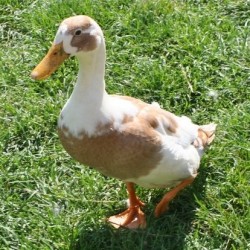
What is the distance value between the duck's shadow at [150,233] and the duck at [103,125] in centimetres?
24

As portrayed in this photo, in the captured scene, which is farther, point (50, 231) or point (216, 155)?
point (216, 155)

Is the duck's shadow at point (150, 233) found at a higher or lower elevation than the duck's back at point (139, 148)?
lower

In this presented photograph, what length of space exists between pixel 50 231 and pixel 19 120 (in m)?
0.82

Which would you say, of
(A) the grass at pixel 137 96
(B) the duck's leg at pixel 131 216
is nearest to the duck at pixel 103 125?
(B) the duck's leg at pixel 131 216

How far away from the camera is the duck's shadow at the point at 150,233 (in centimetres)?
314

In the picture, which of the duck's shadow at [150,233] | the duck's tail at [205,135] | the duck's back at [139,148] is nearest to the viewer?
the duck's back at [139,148]

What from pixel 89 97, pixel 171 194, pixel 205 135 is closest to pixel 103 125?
pixel 89 97

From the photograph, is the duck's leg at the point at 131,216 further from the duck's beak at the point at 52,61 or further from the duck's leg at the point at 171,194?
the duck's beak at the point at 52,61

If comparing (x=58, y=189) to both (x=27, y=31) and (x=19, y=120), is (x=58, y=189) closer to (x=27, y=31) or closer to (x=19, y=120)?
(x=19, y=120)

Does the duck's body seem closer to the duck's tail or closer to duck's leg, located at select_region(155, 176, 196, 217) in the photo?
duck's leg, located at select_region(155, 176, 196, 217)

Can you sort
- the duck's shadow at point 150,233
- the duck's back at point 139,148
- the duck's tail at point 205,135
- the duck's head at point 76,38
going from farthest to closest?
the duck's tail at point 205,135 → the duck's shadow at point 150,233 → the duck's back at point 139,148 → the duck's head at point 76,38

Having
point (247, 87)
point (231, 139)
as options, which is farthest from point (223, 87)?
point (231, 139)

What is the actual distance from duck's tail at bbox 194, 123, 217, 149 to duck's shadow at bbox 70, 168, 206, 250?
0.25 meters

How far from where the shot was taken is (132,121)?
2.92 metres
